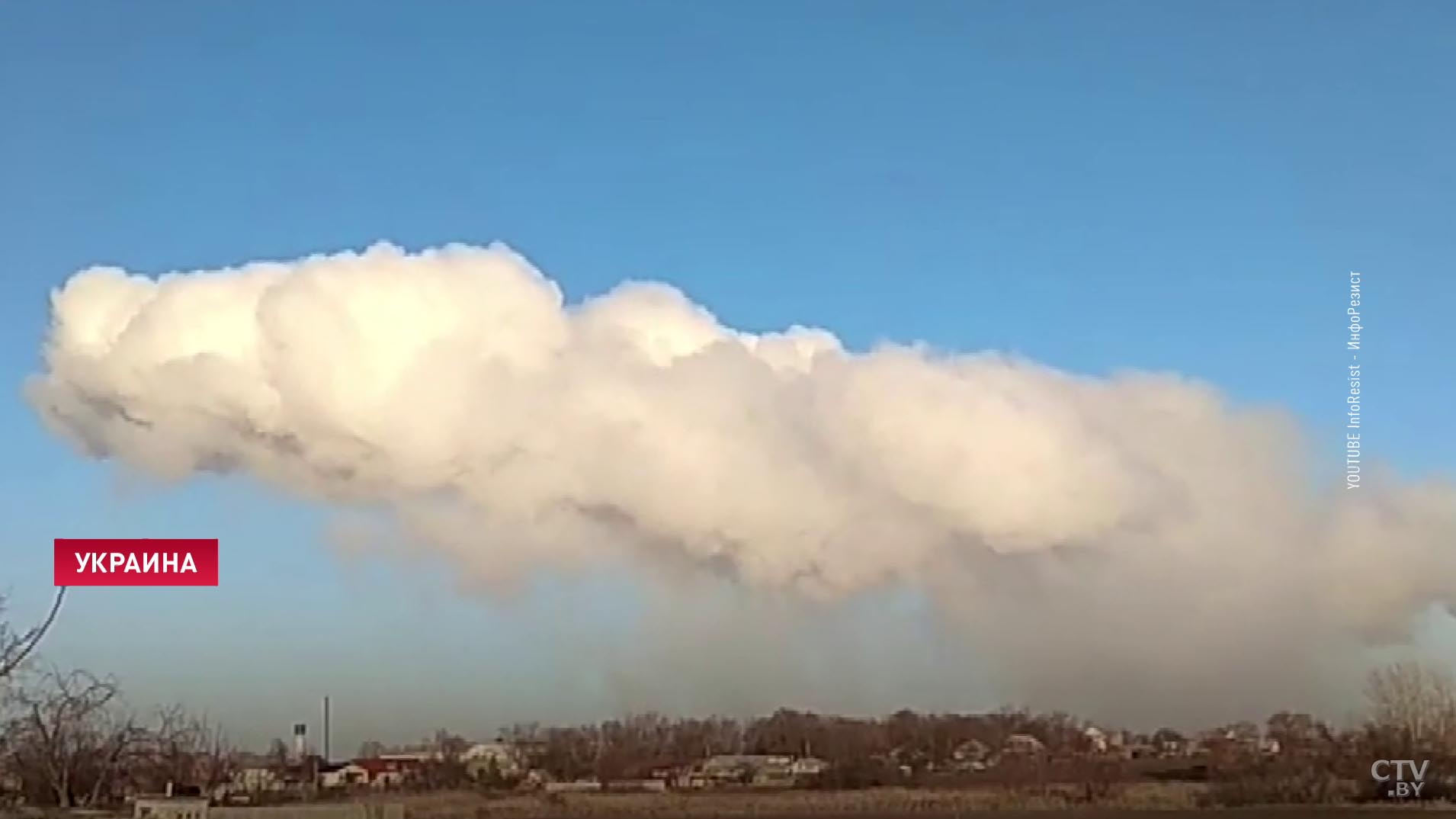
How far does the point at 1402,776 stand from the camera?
7838 cm

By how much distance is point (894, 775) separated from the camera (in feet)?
344

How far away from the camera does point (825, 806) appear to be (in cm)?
8381

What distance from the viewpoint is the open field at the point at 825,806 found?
7588 cm

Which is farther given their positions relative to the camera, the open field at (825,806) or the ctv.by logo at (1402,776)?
the ctv.by logo at (1402,776)

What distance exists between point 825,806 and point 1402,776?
27.2m

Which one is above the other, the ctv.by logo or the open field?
the ctv.by logo

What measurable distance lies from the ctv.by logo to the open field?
11.0ft

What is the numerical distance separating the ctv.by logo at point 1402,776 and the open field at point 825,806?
11.0 feet

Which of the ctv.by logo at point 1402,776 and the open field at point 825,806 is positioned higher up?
the ctv.by logo at point 1402,776

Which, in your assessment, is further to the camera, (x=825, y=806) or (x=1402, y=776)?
(x=825, y=806)

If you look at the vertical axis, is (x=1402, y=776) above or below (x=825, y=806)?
→ above

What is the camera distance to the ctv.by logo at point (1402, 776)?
76.0 metres

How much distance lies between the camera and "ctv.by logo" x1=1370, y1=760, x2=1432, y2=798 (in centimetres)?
7600

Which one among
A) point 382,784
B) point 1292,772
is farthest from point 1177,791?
point 382,784
